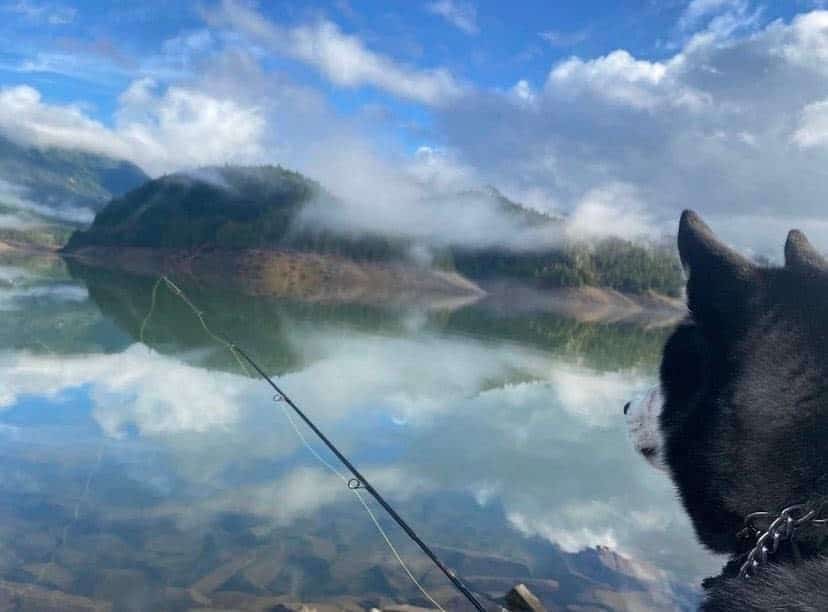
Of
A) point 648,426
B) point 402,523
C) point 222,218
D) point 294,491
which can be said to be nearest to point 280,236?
point 222,218

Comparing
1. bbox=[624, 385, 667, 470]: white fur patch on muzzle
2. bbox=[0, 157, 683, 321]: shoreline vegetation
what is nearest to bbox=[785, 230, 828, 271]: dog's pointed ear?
bbox=[624, 385, 667, 470]: white fur patch on muzzle

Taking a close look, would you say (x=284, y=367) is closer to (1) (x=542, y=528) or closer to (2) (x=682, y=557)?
(1) (x=542, y=528)

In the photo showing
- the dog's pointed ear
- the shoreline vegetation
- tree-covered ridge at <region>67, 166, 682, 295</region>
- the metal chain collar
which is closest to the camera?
the metal chain collar

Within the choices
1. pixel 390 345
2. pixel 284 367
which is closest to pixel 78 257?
pixel 390 345

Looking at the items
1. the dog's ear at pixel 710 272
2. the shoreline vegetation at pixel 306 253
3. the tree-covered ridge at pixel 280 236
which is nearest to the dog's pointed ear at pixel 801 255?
the dog's ear at pixel 710 272

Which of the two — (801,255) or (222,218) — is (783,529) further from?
(222,218)

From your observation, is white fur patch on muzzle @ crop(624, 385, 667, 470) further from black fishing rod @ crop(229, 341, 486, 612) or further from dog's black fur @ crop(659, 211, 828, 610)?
black fishing rod @ crop(229, 341, 486, 612)

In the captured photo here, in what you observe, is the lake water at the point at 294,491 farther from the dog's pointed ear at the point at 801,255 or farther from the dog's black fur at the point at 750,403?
the dog's pointed ear at the point at 801,255
